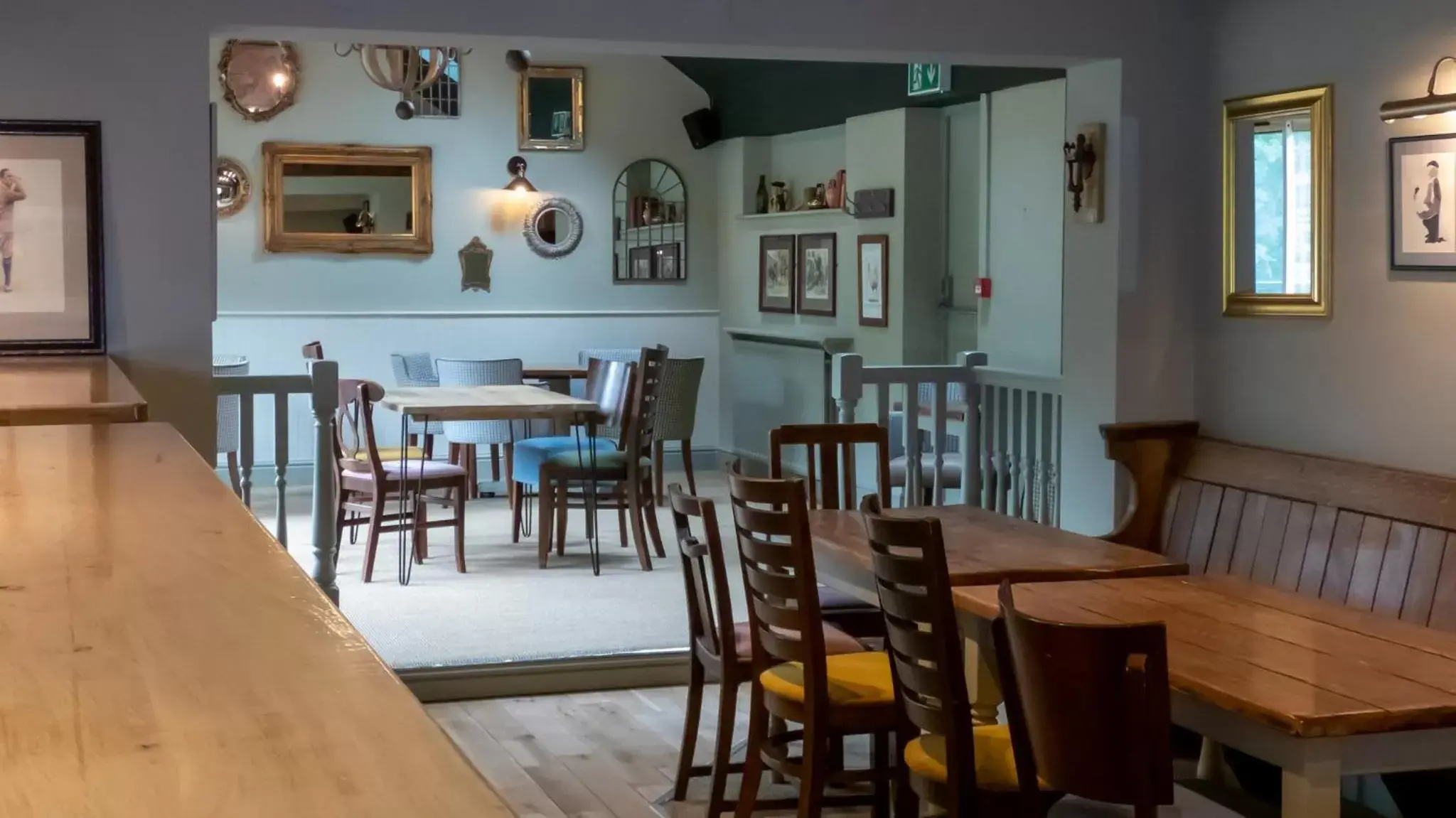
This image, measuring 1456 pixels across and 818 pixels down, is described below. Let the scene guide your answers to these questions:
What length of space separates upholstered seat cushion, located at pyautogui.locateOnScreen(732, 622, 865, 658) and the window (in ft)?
6.12

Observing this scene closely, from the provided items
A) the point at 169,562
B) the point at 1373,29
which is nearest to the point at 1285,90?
the point at 1373,29

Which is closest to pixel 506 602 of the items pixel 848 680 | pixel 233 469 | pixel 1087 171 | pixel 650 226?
pixel 233 469

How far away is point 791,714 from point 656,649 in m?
2.12

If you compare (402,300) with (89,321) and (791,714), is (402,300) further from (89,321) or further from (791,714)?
(791,714)

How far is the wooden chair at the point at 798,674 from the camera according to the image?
3510 millimetres

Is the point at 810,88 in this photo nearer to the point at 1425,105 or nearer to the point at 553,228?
the point at 553,228

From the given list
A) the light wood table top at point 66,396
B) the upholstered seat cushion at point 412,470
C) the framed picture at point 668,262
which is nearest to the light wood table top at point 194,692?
the light wood table top at point 66,396

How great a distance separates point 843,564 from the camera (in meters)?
4.04

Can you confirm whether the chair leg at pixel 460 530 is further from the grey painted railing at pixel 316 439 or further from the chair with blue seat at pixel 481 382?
the grey painted railing at pixel 316 439

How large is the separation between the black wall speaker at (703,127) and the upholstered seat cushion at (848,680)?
7.29 m

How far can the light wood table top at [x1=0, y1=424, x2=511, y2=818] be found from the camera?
88 cm

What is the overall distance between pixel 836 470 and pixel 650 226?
20.7ft

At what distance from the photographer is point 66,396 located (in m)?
3.35

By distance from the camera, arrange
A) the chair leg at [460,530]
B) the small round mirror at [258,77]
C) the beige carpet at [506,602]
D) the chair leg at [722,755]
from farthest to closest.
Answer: the small round mirror at [258,77] < the chair leg at [460,530] < the beige carpet at [506,602] < the chair leg at [722,755]
